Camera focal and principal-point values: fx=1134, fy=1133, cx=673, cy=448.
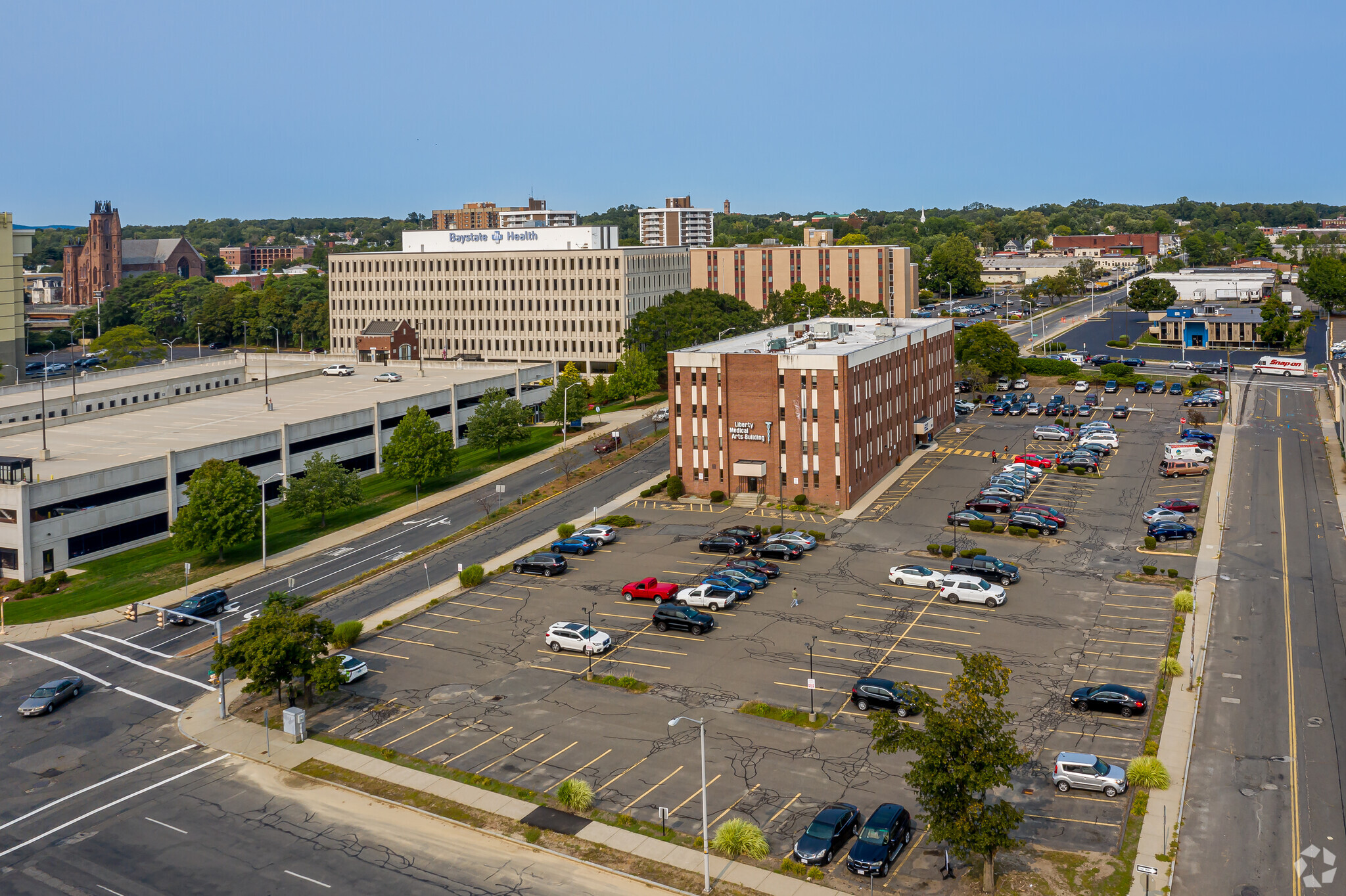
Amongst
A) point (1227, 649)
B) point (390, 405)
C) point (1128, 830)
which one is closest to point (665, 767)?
point (1128, 830)

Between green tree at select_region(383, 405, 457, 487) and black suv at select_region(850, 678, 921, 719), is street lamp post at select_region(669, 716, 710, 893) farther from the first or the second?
green tree at select_region(383, 405, 457, 487)

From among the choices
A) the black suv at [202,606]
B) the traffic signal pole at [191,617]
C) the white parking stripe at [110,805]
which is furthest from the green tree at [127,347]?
the white parking stripe at [110,805]

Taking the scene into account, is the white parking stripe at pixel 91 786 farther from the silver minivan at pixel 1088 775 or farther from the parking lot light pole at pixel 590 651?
the silver minivan at pixel 1088 775

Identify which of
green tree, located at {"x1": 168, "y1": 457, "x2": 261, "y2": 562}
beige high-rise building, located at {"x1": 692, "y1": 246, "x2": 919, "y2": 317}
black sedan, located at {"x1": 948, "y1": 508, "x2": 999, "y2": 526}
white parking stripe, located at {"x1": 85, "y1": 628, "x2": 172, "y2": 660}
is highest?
beige high-rise building, located at {"x1": 692, "y1": 246, "x2": 919, "y2": 317}

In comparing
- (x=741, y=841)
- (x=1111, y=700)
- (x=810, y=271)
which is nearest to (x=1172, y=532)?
(x=1111, y=700)

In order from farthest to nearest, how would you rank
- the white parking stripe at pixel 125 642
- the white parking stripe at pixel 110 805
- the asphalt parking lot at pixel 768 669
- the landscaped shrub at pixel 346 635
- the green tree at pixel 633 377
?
the green tree at pixel 633 377 → the white parking stripe at pixel 125 642 → the landscaped shrub at pixel 346 635 → the asphalt parking lot at pixel 768 669 → the white parking stripe at pixel 110 805

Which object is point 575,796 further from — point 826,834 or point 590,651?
point 590,651

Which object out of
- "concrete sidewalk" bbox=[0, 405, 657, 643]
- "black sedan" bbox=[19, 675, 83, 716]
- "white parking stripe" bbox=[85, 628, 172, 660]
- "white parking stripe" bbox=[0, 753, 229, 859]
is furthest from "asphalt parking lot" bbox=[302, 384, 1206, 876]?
"concrete sidewalk" bbox=[0, 405, 657, 643]
